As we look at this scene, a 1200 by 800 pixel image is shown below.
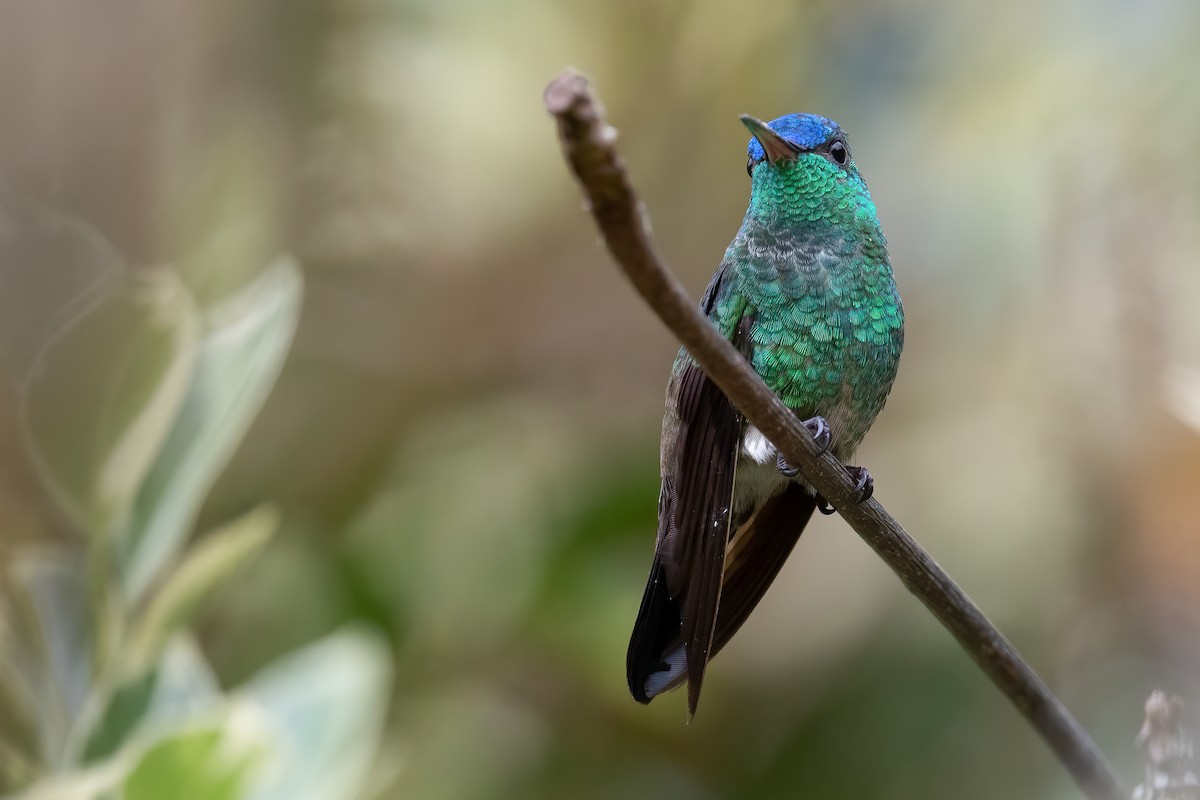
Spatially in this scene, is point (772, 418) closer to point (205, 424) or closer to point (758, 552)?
point (758, 552)

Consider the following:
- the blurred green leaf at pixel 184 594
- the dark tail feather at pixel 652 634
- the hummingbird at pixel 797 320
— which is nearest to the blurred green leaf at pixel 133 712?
the blurred green leaf at pixel 184 594

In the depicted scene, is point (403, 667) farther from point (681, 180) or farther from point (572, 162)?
point (572, 162)

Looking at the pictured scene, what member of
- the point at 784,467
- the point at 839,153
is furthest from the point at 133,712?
the point at 839,153

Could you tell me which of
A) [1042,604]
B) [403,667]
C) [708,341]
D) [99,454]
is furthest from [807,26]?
[708,341]

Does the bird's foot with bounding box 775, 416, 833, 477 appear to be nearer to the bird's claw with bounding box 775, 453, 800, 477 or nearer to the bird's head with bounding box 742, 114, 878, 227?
the bird's claw with bounding box 775, 453, 800, 477

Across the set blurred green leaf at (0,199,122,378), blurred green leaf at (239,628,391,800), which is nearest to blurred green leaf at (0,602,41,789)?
blurred green leaf at (239,628,391,800)

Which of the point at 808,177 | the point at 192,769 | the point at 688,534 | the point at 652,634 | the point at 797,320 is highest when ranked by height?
the point at 808,177
